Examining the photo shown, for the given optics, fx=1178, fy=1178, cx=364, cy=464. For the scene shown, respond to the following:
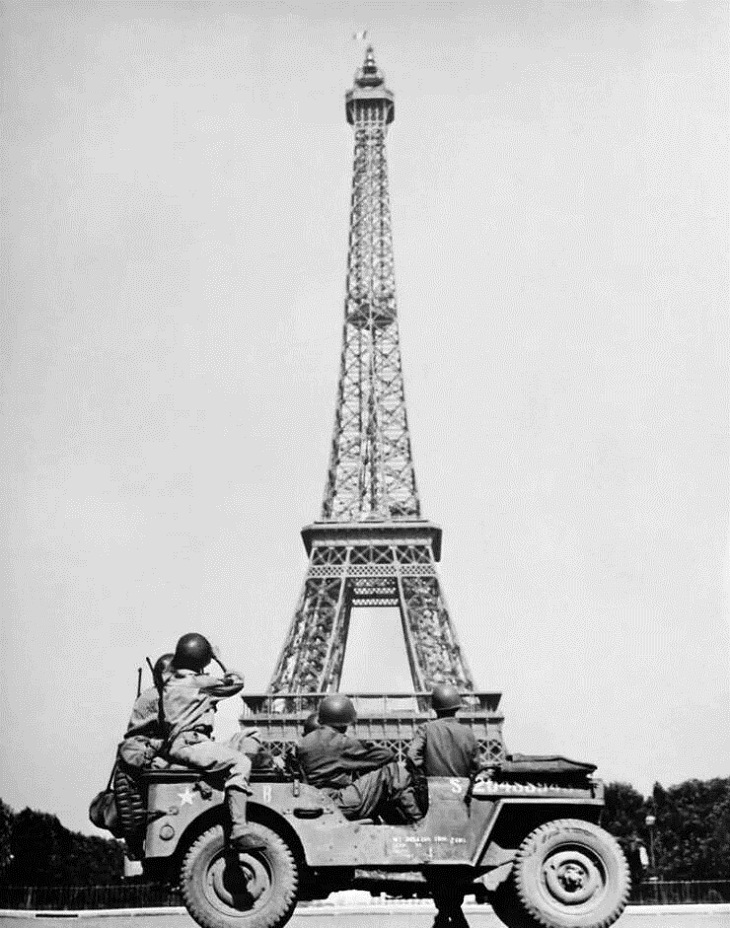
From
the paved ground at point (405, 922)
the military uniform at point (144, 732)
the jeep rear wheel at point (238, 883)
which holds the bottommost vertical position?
the paved ground at point (405, 922)

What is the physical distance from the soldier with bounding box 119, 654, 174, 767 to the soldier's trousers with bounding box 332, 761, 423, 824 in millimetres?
1152

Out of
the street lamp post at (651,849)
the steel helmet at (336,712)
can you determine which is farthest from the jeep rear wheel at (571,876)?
the street lamp post at (651,849)

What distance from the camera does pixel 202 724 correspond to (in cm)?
725

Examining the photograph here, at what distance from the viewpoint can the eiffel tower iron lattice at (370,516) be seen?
33438 mm

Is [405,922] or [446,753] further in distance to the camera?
[405,922]

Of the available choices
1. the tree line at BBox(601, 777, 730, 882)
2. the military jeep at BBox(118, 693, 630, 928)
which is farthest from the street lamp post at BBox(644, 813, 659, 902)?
the military jeep at BBox(118, 693, 630, 928)

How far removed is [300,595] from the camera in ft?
112

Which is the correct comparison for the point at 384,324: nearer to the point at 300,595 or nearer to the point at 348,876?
the point at 300,595

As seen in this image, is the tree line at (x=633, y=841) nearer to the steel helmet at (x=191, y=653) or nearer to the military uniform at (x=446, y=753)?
the military uniform at (x=446, y=753)

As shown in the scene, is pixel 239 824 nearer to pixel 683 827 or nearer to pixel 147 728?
pixel 147 728

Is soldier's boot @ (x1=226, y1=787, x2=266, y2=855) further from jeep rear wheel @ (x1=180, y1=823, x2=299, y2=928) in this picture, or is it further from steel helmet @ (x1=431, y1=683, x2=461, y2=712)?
steel helmet @ (x1=431, y1=683, x2=461, y2=712)

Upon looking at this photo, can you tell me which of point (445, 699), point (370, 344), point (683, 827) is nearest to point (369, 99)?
point (370, 344)

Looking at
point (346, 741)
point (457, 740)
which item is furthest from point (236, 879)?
point (457, 740)

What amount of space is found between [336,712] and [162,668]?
1.14 metres
